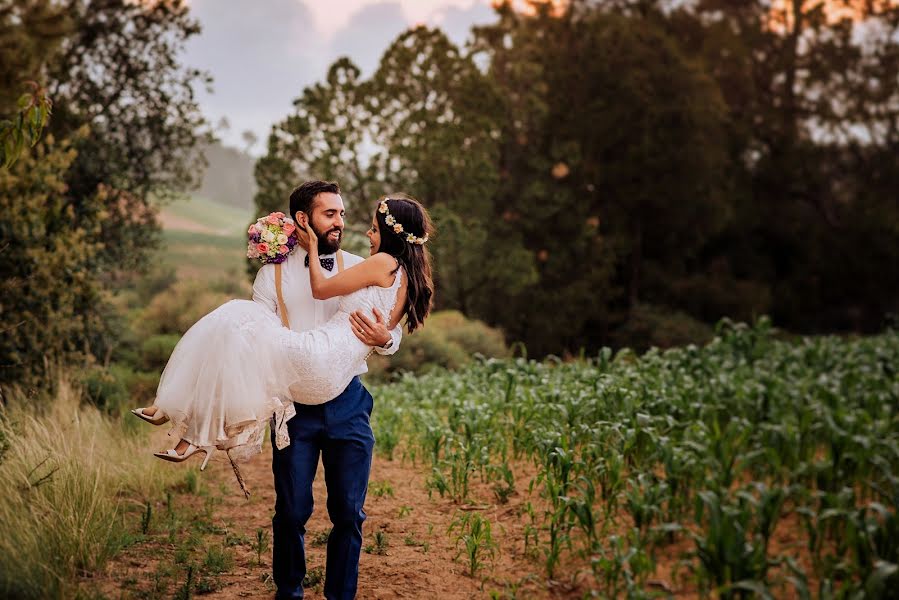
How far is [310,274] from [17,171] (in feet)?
19.3

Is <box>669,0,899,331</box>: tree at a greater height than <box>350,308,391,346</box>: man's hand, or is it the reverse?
<box>669,0,899,331</box>: tree

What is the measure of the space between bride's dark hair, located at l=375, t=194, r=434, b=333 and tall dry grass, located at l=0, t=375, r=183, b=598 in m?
2.11

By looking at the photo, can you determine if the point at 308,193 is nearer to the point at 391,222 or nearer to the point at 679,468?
the point at 391,222

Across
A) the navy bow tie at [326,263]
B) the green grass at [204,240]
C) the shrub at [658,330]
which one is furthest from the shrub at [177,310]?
the navy bow tie at [326,263]

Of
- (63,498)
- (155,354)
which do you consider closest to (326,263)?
(63,498)

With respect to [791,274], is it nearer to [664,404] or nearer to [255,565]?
[664,404]

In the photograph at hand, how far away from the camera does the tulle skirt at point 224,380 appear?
346cm

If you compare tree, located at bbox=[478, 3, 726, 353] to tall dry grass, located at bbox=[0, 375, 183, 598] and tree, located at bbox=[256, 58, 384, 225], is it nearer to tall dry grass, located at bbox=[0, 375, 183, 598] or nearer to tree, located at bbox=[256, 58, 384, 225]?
tree, located at bbox=[256, 58, 384, 225]

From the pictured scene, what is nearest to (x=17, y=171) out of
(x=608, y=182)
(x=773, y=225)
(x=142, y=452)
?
(x=142, y=452)

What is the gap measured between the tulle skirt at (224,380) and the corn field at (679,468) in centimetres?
180

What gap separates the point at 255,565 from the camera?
15.4 ft

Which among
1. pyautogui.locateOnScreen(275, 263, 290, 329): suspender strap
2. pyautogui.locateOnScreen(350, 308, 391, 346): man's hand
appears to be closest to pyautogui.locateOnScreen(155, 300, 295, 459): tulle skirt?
pyautogui.locateOnScreen(275, 263, 290, 329): suspender strap

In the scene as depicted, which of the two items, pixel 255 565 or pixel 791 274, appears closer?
pixel 255 565

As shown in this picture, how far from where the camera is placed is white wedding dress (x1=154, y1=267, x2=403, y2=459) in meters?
3.46
